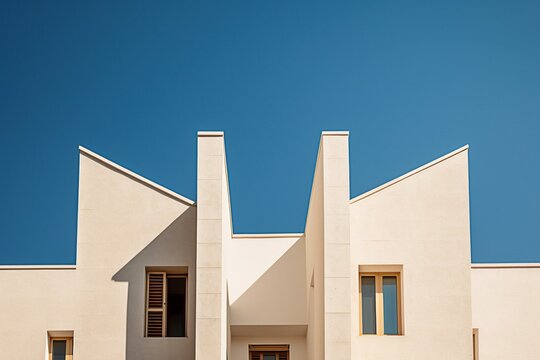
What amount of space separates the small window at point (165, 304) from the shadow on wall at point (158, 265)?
0.77 ft

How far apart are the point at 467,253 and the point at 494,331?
2.17m

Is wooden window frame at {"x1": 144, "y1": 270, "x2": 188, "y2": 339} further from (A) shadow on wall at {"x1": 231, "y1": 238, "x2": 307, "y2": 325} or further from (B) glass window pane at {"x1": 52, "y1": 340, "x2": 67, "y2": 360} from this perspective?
(A) shadow on wall at {"x1": 231, "y1": 238, "x2": 307, "y2": 325}

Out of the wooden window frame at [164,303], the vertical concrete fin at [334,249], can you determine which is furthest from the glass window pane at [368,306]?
the wooden window frame at [164,303]

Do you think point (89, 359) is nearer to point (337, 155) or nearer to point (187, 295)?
point (187, 295)

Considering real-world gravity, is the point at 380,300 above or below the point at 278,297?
below

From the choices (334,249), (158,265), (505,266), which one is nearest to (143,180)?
(158,265)

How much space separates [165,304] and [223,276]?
170 centimetres

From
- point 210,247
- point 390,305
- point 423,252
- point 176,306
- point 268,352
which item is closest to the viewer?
point 210,247

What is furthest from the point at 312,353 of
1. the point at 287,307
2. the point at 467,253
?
the point at 467,253

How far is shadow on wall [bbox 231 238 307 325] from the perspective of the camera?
803 inches

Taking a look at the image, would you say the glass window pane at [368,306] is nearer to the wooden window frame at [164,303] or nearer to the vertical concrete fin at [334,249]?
the vertical concrete fin at [334,249]

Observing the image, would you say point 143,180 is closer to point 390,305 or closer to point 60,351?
point 60,351

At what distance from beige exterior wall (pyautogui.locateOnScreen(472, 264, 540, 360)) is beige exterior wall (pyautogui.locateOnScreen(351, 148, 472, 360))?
1.56 m

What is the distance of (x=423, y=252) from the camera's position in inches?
638
